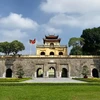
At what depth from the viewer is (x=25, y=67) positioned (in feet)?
137

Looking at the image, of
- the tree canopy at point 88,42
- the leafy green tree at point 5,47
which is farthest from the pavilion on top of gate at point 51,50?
the leafy green tree at point 5,47

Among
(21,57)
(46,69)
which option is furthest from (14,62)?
(46,69)

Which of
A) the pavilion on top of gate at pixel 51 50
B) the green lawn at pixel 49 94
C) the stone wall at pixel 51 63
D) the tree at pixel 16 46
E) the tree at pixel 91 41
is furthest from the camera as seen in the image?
the tree at pixel 16 46

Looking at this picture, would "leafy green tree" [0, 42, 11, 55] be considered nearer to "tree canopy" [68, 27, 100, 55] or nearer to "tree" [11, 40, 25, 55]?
"tree" [11, 40, 25, 55]

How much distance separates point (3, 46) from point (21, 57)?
18.2m

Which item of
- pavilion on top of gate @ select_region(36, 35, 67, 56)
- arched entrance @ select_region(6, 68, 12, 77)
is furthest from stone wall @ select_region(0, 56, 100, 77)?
pavilion on top of gate @ select_region(36, 35, 67, 56)

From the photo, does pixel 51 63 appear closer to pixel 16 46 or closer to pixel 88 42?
pixel 88 42

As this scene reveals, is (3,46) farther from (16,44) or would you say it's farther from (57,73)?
(57,73)

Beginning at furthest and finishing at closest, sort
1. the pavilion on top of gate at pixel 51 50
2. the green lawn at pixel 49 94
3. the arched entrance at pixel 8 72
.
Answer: the pavilion on top of gate at pixel 51 50 → the arched entrance at pixel 8 72 → the green lawn at pixel 49 94

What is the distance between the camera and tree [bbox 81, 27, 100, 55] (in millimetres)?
48750

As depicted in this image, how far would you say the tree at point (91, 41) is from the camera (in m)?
48.8

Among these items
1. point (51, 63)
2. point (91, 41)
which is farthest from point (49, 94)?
point (91, 41)

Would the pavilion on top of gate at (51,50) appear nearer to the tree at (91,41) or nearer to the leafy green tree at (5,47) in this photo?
the tree at (91,41)

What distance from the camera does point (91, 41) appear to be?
49656mm
